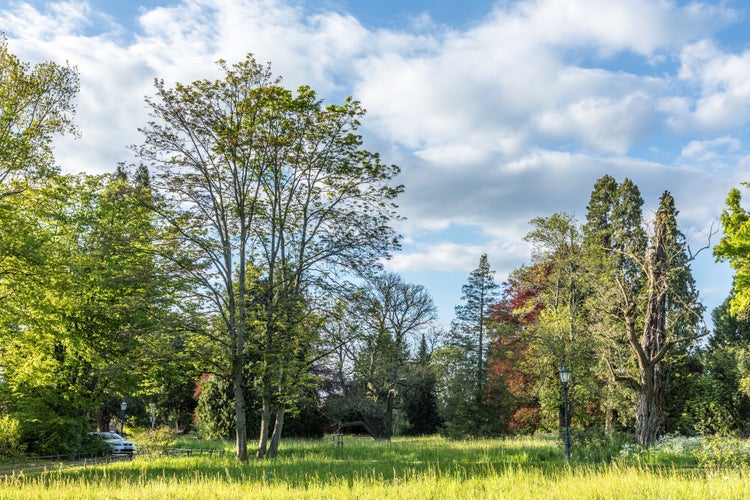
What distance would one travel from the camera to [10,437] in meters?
23.5

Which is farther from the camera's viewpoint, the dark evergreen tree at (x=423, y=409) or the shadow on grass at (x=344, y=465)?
the dark evergreen tree at (x=423, y=409)

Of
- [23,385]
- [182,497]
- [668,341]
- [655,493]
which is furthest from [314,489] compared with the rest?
[23,385]

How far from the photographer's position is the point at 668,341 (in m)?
21.8

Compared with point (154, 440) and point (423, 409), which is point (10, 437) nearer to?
point (154, 440)

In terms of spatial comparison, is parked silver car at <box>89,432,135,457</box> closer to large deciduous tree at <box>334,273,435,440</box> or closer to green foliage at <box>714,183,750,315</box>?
large deciduous tree at <box>334,273,435,440</box>

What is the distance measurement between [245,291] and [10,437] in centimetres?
1223

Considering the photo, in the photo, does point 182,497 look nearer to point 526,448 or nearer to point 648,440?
point 526,448

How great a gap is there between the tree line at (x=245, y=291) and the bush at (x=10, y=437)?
97 millimetres

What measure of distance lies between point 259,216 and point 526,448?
13.7 m

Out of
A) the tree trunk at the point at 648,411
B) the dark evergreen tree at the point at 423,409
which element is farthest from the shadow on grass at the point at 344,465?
the dark evergreen tree at the point at 423,409

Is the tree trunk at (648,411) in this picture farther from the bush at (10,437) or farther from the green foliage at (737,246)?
the bush at (10,437)

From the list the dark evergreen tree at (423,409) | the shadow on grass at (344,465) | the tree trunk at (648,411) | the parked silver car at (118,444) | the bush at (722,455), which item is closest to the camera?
the bush at (722,455)

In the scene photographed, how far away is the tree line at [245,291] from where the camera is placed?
1973 cm

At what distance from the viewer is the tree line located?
777 inches
